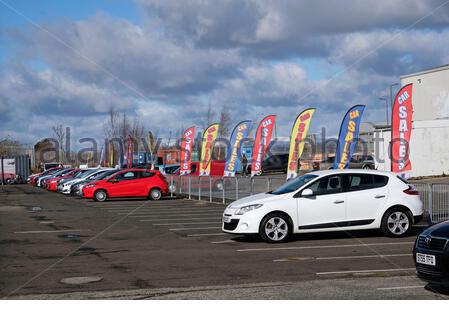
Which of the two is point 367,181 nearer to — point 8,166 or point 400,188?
point 400,188

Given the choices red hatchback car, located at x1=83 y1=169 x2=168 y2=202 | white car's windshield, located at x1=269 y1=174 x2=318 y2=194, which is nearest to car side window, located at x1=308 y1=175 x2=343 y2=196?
white car's windshield, located at x1=269 y1=174 x2=318 y2=194

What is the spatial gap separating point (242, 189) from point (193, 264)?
A: 13745 millimetres

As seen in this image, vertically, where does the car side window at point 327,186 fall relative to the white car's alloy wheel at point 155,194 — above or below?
above

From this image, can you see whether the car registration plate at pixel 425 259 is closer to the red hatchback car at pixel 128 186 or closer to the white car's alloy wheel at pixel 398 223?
the white car's alloy wheel at pixel 398 223

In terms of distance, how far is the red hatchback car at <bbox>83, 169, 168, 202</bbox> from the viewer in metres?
30.4

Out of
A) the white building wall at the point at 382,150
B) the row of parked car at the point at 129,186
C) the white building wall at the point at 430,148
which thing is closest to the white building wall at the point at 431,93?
the white building wall at the point at 382,150

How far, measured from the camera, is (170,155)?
183 ft

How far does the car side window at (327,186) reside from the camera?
14422 millimetres

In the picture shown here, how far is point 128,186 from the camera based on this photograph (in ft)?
99.9

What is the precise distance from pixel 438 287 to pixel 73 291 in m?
5.01

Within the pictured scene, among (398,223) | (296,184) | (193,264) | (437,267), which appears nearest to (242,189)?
(296,184)

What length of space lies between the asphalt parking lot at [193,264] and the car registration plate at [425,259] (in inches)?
17.2

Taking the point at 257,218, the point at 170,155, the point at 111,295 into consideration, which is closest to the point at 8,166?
the point at 170,155

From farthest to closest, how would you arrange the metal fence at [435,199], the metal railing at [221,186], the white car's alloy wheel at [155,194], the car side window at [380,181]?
1. the white car's alloy wheel at [155,194]
2. the metal railing at [221,186]
3. the metal fence at [435,199]
4. the car side window at [380,181]
